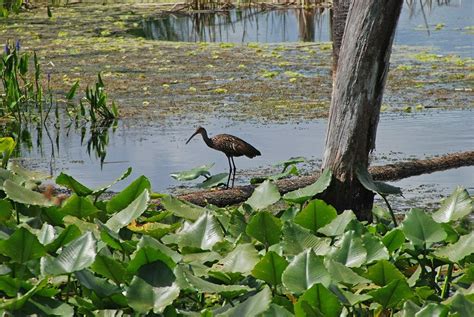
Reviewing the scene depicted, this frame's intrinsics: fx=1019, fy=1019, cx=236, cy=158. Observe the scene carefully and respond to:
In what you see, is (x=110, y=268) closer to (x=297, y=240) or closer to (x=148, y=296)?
(x=148, y=296)

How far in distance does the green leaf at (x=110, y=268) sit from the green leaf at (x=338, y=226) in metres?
0.69

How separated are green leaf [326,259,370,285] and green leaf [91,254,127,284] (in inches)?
20.3

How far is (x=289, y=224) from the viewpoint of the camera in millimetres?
2795

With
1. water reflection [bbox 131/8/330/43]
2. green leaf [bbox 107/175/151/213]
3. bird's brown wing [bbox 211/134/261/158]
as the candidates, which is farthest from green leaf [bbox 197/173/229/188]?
water reflection [bbox 131/8/330/43]

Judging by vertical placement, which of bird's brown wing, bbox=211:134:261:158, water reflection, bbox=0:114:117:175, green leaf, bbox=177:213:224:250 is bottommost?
water reflection, bbox=0:114:117:175

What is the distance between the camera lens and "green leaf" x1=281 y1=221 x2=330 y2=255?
2.78 metres

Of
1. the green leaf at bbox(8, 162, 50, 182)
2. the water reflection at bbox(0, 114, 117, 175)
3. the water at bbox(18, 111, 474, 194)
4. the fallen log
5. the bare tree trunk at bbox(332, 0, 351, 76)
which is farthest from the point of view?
the water reflection at bbox(0, 114, 117, 175)

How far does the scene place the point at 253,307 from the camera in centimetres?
224

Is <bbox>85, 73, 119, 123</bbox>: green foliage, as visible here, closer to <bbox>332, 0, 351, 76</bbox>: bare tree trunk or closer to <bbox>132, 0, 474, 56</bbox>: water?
<bbox>332, 0, 351, 76</bbox>: bare tree trunk

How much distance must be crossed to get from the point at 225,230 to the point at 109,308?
0.84 meters

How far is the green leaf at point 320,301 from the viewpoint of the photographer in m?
2.29

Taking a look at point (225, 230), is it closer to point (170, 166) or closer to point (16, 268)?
point (16, 268)

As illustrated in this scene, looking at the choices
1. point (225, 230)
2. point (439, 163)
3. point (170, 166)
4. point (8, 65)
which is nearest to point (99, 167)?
point (170, 166)

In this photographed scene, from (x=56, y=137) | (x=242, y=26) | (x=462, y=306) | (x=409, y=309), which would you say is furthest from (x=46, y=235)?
(x=242, y=26)
